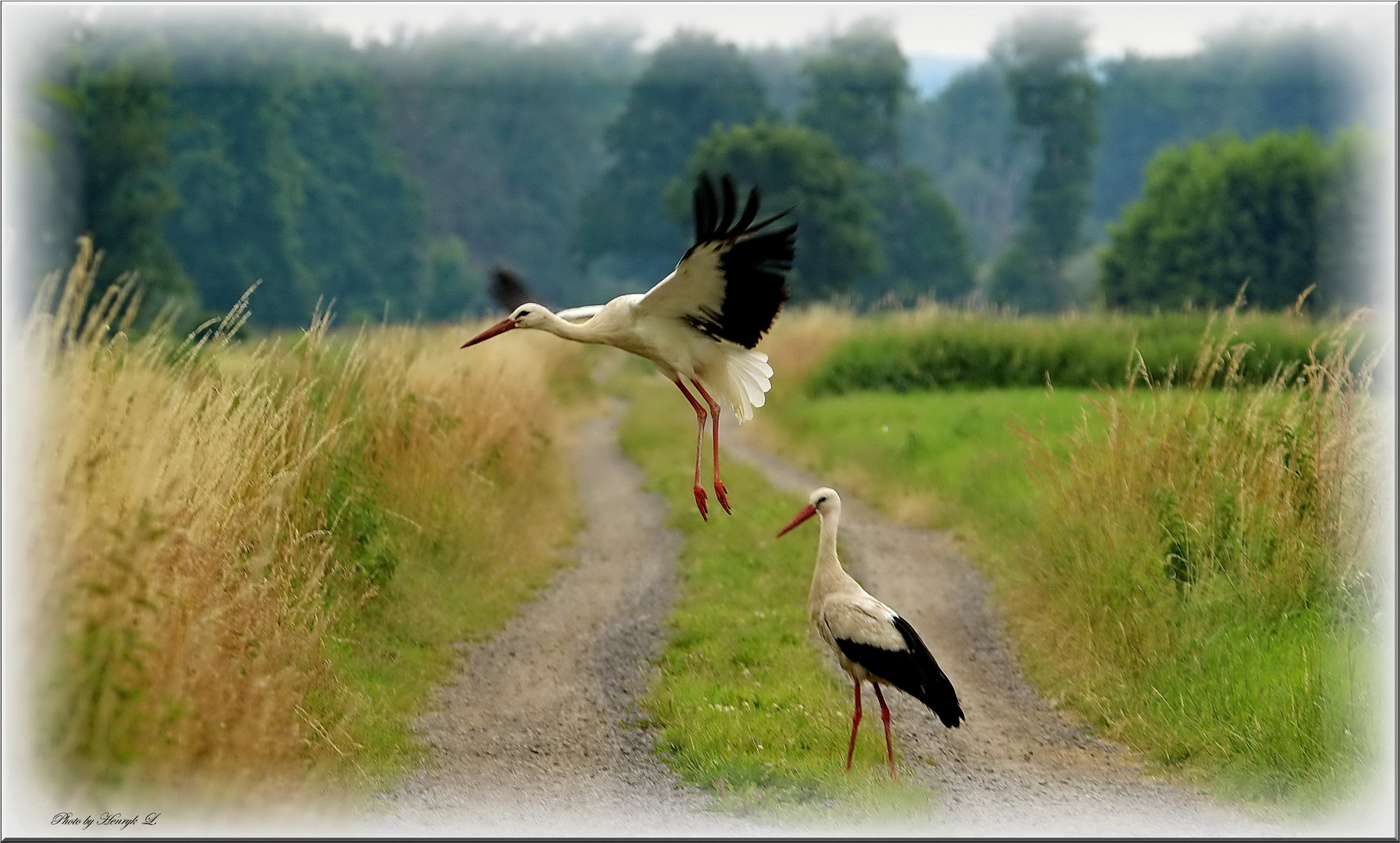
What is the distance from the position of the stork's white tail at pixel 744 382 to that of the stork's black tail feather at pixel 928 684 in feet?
6.33

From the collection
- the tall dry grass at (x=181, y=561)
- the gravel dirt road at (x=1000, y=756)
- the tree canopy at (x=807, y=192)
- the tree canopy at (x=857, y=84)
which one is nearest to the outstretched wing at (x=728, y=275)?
the tall dry grass at (x=181, y=561)

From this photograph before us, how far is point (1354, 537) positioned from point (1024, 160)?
251ft

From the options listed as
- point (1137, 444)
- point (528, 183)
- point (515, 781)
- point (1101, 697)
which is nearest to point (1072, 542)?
point (1137, 444)

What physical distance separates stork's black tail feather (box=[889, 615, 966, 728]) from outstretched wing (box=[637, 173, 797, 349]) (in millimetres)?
1791

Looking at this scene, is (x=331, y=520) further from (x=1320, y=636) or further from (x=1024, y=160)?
(x=1024, y=160)

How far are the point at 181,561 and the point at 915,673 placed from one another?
335 centimetres

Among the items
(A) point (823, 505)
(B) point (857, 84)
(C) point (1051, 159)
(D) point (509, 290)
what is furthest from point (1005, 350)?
(C) point (1051, 159)

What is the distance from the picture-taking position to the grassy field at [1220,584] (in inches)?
264

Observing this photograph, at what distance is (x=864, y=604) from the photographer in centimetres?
679

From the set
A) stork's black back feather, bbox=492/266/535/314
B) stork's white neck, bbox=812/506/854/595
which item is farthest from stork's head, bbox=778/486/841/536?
stork's black back feather, bbox=492/266/535/314

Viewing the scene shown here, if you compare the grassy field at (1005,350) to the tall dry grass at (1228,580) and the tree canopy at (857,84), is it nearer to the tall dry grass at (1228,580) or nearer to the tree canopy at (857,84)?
the tall dry grass at (1228,580)

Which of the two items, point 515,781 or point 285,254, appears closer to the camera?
point 515,781

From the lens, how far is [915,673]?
258 inches

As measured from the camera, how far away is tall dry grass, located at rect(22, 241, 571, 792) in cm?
489
